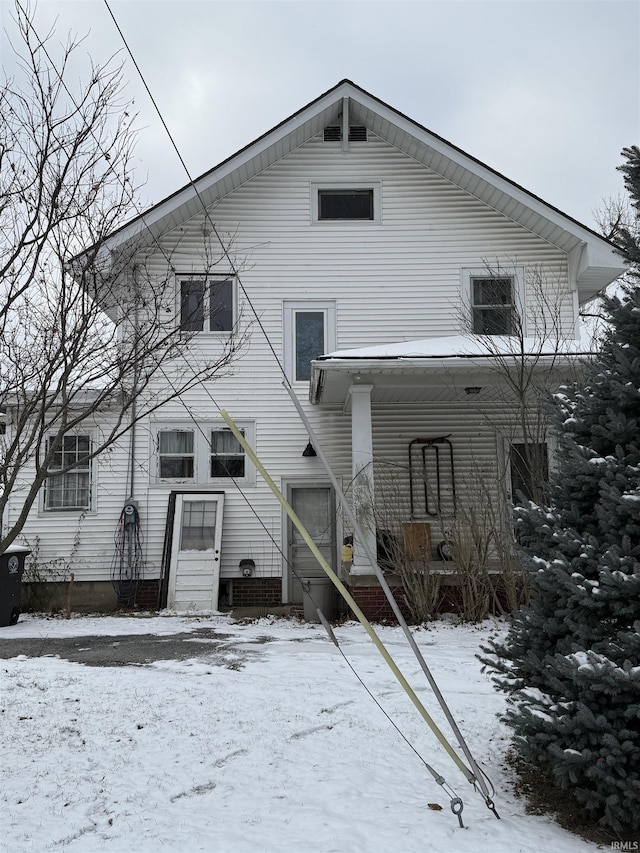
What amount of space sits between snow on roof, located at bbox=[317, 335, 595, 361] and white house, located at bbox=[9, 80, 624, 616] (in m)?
1.00

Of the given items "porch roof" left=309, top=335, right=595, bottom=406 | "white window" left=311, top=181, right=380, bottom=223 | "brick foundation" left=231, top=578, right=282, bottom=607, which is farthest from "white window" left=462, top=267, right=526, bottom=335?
"brick foundation" left=231, top=578, right=282, bottom=607

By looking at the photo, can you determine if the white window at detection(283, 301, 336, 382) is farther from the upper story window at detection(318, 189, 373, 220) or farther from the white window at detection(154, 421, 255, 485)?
the upper story window at detection(318, 189, 373, 220)

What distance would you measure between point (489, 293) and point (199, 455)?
5639mm

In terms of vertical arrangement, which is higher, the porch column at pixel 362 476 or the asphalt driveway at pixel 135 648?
the porch column at pixel 362 476

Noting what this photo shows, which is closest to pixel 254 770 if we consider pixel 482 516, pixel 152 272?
pixel 482 516

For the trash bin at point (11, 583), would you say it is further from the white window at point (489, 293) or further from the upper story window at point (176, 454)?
the white window at point (489, 293)

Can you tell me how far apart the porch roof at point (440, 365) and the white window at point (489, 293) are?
1.18 meters

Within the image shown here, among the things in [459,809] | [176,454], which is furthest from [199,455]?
[459,809]

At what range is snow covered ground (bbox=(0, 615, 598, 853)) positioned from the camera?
3.99 meters

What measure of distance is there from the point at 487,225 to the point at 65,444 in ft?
26.6

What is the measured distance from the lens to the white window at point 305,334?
13273 mm

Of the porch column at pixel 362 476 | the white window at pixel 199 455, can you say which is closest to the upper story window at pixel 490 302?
the porch column at pixel 362 476

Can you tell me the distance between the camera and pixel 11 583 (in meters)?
11.2

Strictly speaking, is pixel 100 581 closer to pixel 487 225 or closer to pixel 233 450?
pixel 233 450
